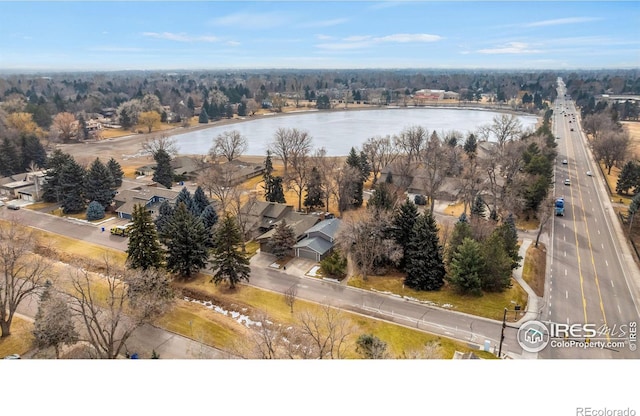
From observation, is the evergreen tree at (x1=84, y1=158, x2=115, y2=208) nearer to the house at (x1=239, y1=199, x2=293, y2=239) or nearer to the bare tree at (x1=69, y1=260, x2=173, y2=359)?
the house at (x1=239, y1=199, x2=293, y2=239)

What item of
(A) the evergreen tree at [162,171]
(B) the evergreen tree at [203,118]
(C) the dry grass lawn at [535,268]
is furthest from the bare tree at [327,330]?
(B) the evergreen tree at [203,118]

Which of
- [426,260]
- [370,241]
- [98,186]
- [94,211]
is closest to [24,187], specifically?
[98,186]

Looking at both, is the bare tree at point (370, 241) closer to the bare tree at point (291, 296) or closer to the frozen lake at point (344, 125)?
the bare tree at point (291, 296)

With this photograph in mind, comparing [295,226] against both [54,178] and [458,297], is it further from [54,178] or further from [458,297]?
[54,178]

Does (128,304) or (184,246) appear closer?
(128,304)

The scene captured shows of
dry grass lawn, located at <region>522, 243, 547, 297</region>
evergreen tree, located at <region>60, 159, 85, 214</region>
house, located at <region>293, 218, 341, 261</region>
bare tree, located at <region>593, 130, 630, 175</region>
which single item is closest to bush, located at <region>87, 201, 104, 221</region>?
evergreen tree, located at <region>60, 159, 85, 214</region>
